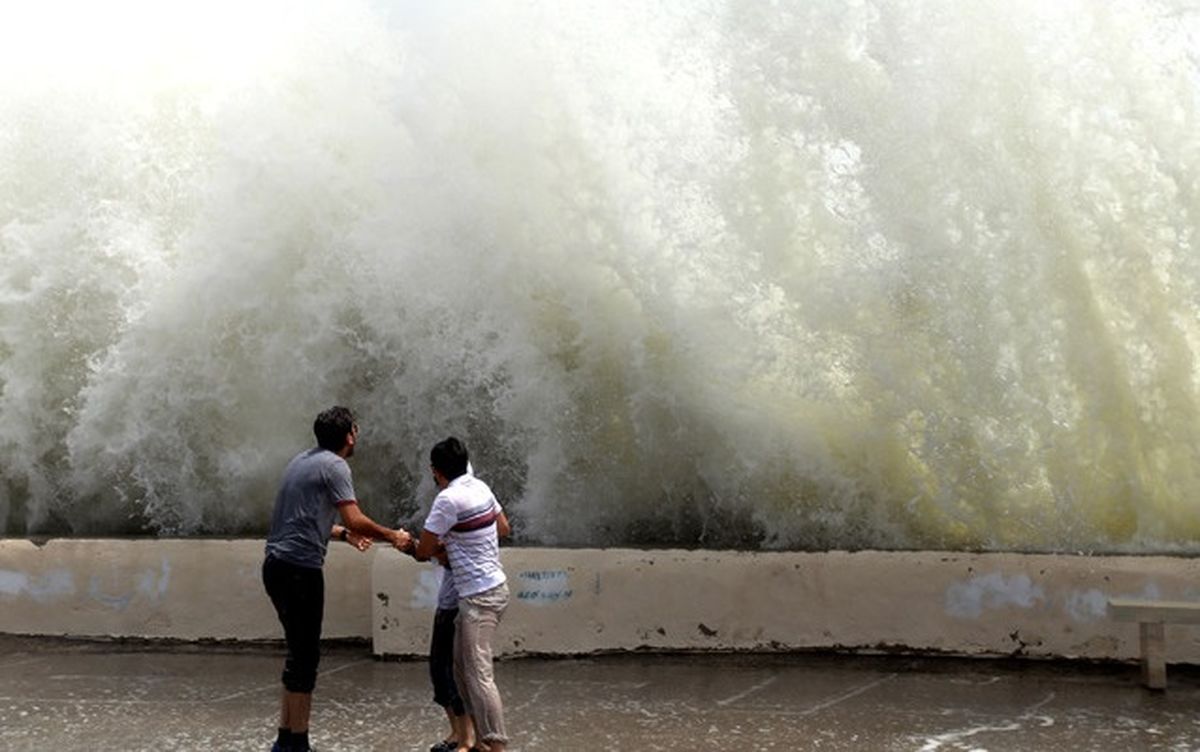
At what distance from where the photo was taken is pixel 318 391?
1186cm

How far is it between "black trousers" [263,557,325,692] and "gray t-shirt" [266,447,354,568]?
0.05 metres

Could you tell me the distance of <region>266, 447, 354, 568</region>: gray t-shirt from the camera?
21.4ft

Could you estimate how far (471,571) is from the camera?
648cm

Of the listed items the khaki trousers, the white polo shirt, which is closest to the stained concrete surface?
the khaki trousers

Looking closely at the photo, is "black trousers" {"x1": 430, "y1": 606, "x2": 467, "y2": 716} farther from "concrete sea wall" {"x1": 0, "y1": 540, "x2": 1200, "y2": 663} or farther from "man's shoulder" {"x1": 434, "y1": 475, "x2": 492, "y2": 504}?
"concrete sea wall" {"x1": 0, "y1": 540, "x2": 1200, "y2": 663}

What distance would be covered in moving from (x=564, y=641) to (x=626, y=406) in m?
2.53

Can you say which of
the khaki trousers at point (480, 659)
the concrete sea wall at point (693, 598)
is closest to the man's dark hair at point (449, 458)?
the khaki trousers at point (480, 659)

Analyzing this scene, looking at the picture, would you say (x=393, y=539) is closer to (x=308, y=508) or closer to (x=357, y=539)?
(x=357, y=539)

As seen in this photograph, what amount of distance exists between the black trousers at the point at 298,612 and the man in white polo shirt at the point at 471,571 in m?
0.50

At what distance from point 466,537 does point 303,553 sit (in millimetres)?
727

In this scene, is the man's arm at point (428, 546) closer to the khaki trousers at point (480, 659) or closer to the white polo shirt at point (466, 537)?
the white polo shirt at point (466, 537)

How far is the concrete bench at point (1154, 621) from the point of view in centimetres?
780

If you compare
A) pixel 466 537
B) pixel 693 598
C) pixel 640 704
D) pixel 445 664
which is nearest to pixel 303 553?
pixel 466 537

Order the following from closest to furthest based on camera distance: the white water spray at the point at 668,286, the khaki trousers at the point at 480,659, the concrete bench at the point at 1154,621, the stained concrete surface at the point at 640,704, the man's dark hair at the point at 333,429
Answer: the khaki trousers at the point at 480,659, the man's dark hair at the point at 333,429, the stained concrete surface at the point at 640,704, the concrete bench at the point at 1154,621, the white water spray at the point at 668,286
